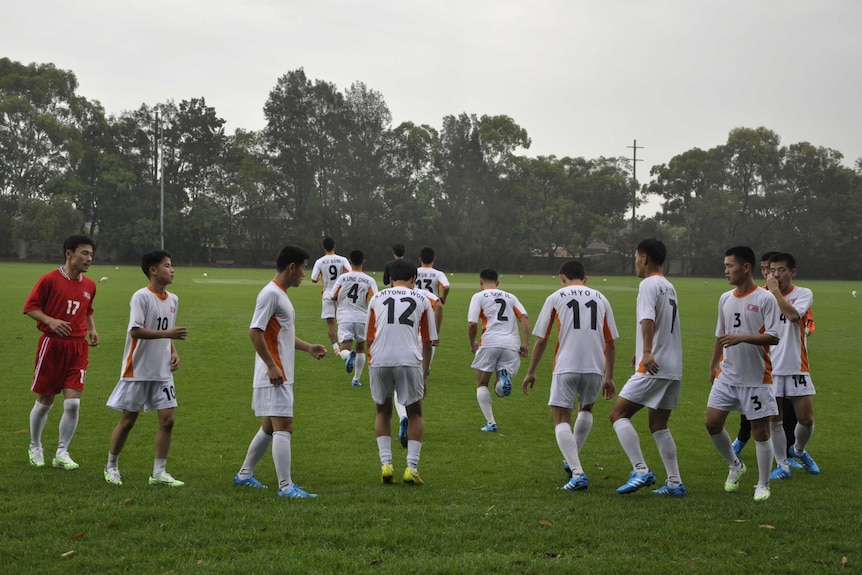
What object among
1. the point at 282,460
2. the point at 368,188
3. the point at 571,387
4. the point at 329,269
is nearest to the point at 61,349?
the point at 282,460

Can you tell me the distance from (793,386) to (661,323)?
2.08 m

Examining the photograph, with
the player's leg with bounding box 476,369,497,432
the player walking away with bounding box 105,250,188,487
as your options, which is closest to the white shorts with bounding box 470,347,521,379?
the player's leg with bounding box 476,369,497,432

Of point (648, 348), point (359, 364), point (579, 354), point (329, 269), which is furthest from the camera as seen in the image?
point (329, 269)

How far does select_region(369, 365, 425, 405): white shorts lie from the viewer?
7730 millimetres

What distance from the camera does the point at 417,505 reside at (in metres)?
6.64

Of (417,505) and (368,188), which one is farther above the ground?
(368,188)

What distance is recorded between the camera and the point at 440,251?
270 feet

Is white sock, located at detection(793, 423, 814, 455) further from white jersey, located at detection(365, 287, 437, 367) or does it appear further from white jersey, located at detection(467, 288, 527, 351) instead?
white jersey, located at detection(365, 287, 437, 367)

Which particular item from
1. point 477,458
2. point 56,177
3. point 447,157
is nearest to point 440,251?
point 447,157

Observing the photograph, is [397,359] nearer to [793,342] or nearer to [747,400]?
[747,400]

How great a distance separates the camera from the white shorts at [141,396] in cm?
730

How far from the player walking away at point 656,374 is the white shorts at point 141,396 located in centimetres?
399

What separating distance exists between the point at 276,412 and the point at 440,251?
75.4 m

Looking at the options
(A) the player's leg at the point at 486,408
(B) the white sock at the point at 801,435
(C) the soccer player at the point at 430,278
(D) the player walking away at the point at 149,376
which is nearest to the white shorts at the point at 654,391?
(B) the white sock at the point at 801,435
